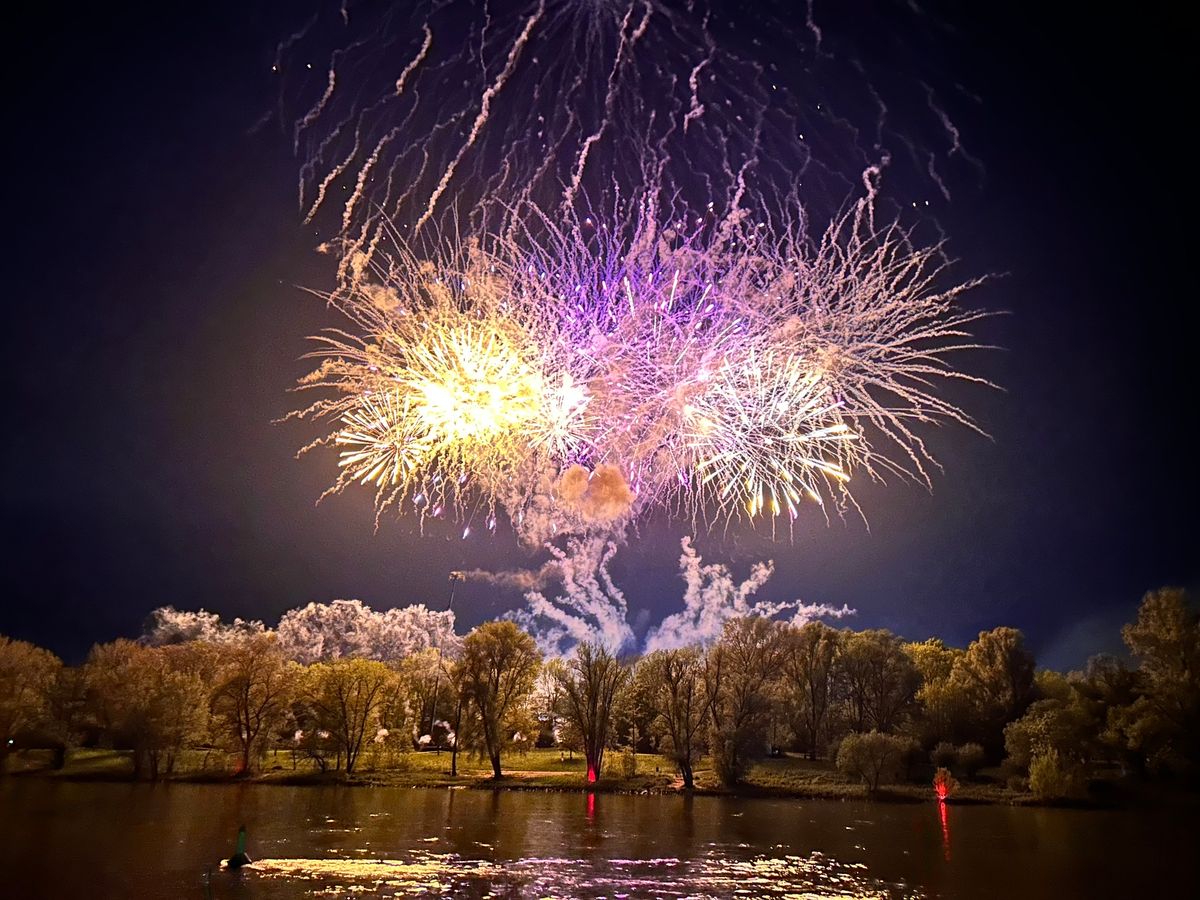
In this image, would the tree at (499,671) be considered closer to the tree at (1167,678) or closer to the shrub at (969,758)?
the shrub at (969,758)

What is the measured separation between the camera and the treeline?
52094mm

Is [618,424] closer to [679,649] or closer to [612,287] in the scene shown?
[612,287]

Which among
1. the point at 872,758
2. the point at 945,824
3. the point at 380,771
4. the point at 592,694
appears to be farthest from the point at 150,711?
the point at 945,824

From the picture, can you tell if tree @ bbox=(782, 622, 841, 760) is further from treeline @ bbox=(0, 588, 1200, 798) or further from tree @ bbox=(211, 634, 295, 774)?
tree @ bbox=(211, 634, 295, 774)

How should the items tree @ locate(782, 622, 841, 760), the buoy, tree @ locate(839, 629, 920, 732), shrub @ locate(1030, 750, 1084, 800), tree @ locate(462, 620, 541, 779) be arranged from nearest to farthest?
the buoy
shrub @ locate(1030, 750, 1084, 800)
tree @ locate(462, 620, 541, 779)
tree @ locate(839, 629, 920, 732)
tree @ locate(782, 622, 841, 760)

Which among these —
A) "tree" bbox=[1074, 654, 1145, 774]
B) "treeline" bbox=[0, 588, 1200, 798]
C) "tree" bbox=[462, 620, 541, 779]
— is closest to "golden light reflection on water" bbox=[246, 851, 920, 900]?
"treeline" bbox=[0, 588, 1200, 798]

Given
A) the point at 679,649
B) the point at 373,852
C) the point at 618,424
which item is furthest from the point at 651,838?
the point at 679,649

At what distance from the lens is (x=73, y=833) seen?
90.1 feet

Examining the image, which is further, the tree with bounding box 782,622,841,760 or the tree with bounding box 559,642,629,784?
the tree with bounding box 782,622,841,760

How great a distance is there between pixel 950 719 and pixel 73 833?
2174 inches

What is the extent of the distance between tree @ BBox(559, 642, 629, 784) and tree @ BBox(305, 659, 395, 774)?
14.1 metres

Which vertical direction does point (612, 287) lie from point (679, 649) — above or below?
above

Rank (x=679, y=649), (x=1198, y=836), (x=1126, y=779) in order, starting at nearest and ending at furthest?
(x=1198, y=836), (x=1126, y=779), (x=679, y=649)

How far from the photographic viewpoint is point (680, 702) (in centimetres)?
5991
